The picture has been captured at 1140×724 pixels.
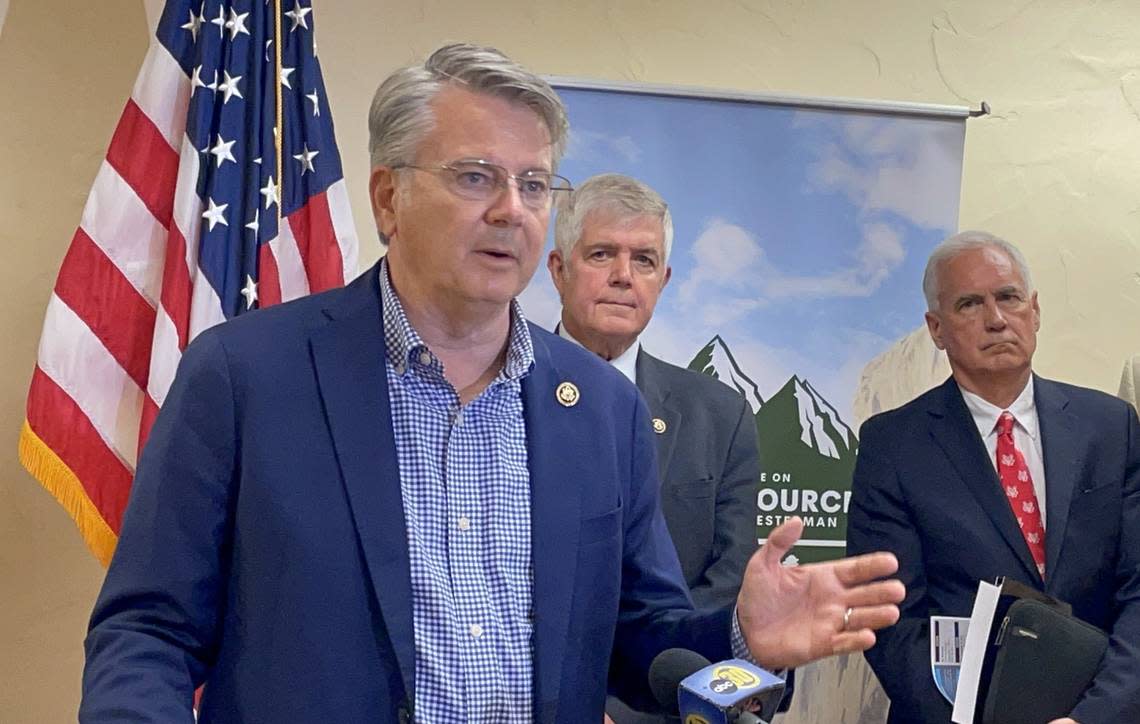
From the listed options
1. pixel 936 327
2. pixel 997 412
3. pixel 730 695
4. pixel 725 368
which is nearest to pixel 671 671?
pixel 730 695

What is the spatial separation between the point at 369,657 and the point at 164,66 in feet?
5.95

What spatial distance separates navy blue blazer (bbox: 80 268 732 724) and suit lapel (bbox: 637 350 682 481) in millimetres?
1052

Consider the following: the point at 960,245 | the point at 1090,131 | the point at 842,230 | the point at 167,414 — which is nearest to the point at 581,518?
the point at 167,414

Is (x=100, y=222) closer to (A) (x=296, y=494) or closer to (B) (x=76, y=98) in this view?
(B) (x=76, y=98)

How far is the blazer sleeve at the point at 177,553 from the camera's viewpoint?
143 cm

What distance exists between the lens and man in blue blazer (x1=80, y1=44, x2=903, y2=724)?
1477 millimetres

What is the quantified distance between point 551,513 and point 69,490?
150 centimetres

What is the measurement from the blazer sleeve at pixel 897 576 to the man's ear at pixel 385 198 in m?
1.61

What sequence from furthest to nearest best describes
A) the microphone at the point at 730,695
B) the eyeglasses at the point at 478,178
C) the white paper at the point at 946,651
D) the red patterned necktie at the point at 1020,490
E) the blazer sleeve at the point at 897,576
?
the red patterned necktie at the point at 1020,490, the blazer sleeve at the point at 897,576, the white paper at the point at 946,651, the eyeglasses at the point at 478,178, the microphone at the point at 730,695

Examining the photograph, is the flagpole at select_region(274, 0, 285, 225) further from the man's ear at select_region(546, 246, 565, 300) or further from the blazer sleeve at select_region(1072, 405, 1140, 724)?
the blazer sleeve at select_region(1072, 405, 1140, 724)

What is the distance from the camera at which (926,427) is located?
118 inches

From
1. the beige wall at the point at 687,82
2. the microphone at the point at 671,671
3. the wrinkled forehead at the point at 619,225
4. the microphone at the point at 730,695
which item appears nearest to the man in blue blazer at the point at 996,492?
the wrinkled forehead at the point at 619,225

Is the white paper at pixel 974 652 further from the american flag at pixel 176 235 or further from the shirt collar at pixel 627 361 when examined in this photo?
the american flag at pixel 176 235

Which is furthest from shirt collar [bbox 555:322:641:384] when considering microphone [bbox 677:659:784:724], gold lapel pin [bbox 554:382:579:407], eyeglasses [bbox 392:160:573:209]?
microphone [bbox 677:659:784:724]
